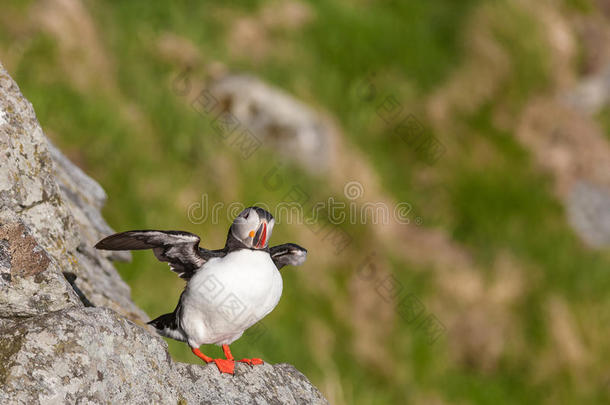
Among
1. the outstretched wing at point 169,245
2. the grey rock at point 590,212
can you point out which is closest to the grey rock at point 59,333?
the outstretched wing at point 169,245

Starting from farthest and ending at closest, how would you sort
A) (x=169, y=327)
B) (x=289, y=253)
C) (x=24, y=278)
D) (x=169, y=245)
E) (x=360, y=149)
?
(x=360, y=149) < (x=289, y=253) < (x=169, y=327) < (x=169, y=245) < (x=24, y=278)

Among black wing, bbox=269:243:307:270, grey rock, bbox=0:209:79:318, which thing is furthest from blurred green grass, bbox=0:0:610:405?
grey rock, bbox=0:209:79:318

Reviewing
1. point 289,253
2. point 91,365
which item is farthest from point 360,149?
point 91,365

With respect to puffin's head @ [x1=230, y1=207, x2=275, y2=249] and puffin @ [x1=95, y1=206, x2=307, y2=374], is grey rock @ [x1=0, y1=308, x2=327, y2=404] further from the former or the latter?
puffin's head @ [x1=230, y1=207, x2=275, y2=249]

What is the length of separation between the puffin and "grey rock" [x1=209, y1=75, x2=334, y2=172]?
24.1 feet

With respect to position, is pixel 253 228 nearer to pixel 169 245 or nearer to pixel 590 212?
pixel 169 245

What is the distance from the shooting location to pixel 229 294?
178 inches

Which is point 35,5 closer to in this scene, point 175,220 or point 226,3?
point 175,220

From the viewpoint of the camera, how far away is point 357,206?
12.4 metres

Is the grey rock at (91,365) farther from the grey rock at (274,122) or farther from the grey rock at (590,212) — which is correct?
the grey rock at (590,212)

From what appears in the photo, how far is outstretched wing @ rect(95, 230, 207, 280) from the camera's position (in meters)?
4.49

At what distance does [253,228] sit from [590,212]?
43.1 ft

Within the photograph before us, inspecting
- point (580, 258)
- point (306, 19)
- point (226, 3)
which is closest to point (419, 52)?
point (306, 19)

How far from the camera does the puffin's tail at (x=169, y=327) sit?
16.5ft
